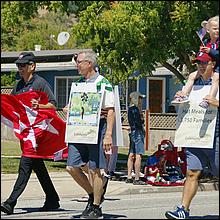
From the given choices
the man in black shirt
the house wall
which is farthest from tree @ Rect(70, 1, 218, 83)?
the house wall

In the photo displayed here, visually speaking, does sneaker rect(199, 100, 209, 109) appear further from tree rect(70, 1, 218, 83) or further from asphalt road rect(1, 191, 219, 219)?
tree rect(70, 1, 218, 83)

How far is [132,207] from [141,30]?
16.2 feet

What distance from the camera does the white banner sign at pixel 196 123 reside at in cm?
883

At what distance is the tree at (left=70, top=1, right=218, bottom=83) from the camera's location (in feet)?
50.2

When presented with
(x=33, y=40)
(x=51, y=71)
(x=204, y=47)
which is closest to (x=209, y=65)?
(x=204, y=47)

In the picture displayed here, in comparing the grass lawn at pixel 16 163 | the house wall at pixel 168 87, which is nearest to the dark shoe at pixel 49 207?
the grass lawn at pixel 16 163

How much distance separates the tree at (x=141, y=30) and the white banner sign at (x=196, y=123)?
6.36 meters

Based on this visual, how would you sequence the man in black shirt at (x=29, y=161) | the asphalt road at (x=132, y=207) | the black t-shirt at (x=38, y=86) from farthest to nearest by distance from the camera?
1. the black t-shirt at (x=38, y=86)
2. the man in black shirt at (x=29, y=161)
3. the asphalt road at (x=132, y=207)

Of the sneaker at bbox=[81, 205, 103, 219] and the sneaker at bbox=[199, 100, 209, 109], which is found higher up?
the sneaker at bbox=[199, 100, 209, 109]

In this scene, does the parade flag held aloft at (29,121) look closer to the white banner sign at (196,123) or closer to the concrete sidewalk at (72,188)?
the white banner sign at (196,123)

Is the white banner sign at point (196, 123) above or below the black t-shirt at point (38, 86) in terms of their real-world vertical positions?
below

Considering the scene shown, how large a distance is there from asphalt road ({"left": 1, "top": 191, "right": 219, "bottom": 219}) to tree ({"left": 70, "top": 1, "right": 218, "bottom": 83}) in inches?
128

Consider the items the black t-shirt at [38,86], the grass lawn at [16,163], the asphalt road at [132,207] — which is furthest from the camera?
the grass lawn at [16,163]

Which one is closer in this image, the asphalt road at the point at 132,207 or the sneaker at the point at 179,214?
the sneaker at the point at 179,214
